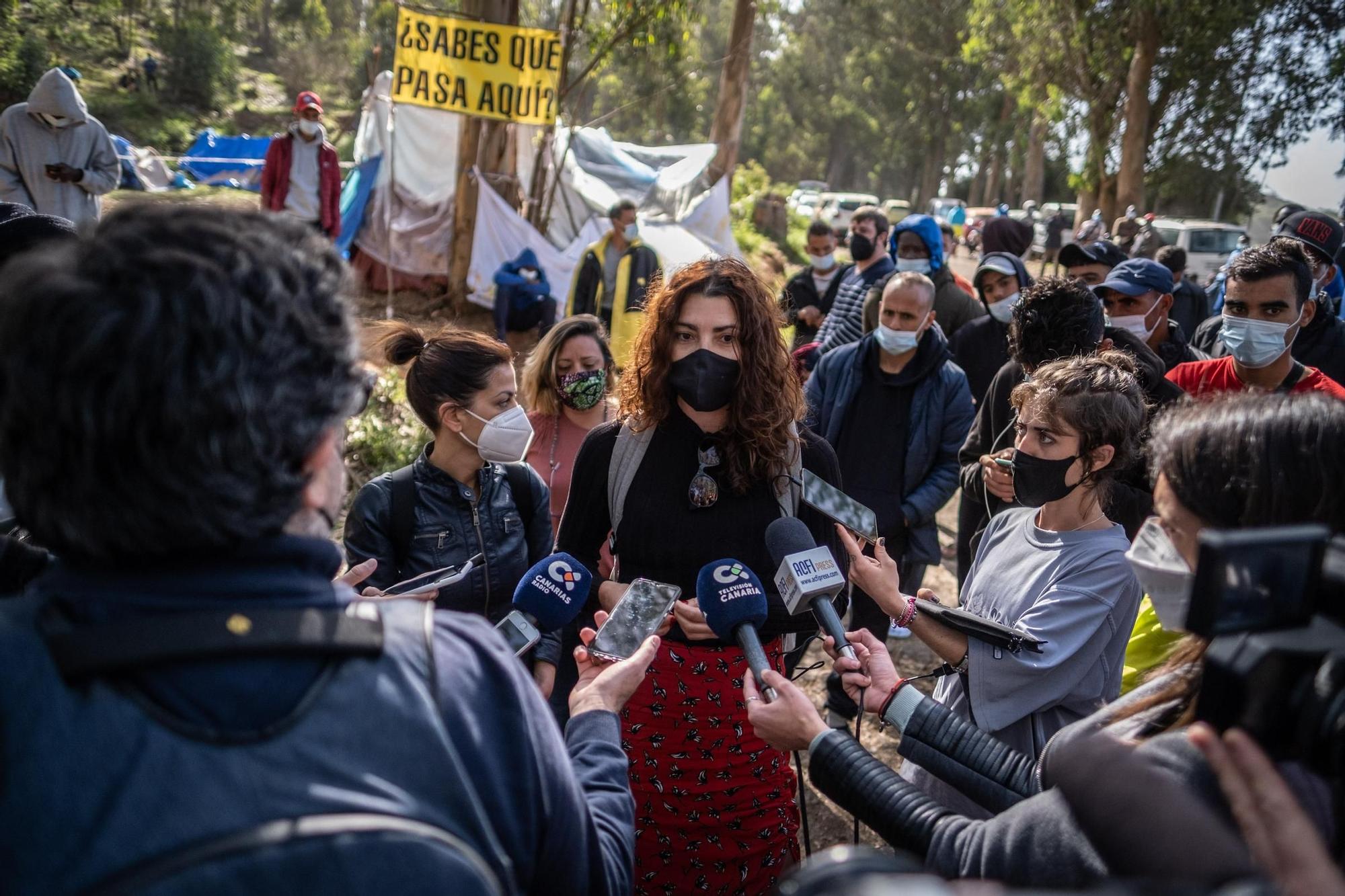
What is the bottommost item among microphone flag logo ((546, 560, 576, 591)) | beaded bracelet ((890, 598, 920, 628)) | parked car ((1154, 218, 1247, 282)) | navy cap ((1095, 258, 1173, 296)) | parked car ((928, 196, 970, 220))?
beaded bracelet ((890, 598, 920, 628))


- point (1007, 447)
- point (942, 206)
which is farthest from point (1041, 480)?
point (942, 206)

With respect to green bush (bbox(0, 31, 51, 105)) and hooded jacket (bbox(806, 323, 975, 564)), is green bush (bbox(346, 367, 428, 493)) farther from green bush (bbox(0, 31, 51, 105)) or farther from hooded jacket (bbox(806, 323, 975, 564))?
green bush (bbox(0, 31, 51, 105))

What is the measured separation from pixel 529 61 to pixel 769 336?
6.62 metres

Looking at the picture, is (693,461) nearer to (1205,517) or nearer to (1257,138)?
(1205,517)

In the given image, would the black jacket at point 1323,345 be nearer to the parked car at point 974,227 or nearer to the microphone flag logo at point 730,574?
the microphone flag logo at point 730,574

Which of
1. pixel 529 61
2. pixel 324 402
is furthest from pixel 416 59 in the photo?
pixel 324 402

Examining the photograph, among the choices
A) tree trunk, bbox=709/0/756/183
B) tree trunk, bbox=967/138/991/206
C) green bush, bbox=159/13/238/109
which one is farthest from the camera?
tree trunk, bbox=967/138/991/206

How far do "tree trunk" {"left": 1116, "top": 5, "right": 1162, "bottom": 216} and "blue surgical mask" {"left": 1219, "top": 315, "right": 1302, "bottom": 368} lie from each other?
18.1 meters

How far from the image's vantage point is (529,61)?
8.55 meters

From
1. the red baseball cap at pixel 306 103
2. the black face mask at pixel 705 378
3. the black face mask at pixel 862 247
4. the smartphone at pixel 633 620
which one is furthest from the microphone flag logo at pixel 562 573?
the red baseball cap at pixel 306 103

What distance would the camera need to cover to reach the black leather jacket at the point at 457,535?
284cm

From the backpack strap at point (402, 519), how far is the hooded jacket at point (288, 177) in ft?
23.3

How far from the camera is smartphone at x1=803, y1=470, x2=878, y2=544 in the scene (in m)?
2.56

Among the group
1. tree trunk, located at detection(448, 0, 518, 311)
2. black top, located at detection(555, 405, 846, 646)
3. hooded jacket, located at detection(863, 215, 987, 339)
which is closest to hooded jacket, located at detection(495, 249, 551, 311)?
hooded jacket, located at detection(863, 215, 987, 339)
